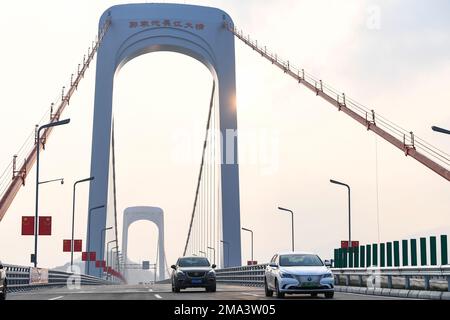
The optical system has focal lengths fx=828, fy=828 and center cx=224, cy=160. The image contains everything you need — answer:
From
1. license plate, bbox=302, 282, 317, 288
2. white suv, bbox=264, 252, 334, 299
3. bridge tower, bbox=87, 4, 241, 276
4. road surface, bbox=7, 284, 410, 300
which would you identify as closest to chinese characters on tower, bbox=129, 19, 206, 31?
bridge tower, bbox=87, 4, 241, 276

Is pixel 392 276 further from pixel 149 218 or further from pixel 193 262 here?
pixel 149 218

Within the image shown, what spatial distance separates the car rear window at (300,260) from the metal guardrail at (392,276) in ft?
8.21

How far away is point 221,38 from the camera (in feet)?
267

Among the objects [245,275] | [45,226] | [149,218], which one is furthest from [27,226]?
[149,218]

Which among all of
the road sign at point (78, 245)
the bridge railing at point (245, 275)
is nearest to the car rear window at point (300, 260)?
the bridge railing at point (245, 275)

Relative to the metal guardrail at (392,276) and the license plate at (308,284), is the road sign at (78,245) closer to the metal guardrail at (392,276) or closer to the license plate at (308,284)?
the metal guardrail at (392,276)

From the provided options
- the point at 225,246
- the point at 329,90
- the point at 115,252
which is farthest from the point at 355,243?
the point at 115,252

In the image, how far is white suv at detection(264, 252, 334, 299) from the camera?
76.9 ft

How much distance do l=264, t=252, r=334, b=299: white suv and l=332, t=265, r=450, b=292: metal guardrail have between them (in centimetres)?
233

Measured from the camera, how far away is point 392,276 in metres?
26.1

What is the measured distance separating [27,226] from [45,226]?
1.17 m

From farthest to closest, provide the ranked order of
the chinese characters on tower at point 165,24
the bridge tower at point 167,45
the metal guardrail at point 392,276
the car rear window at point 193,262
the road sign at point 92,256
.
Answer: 1. the chinese characters on tower at point 165,24
2. the bridge tower at point 167,45
3. the road sign at point 92,256
4. the car rear window at point 193,262
5. the metal guardrail at point 392,276

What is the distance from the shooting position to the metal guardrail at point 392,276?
21.8m
